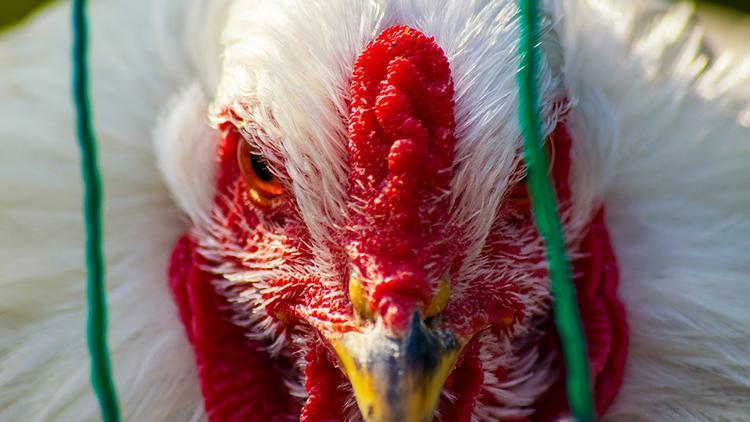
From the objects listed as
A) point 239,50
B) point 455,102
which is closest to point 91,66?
point 239,50

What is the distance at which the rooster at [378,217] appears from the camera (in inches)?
63.9

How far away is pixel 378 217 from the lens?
5.25ft

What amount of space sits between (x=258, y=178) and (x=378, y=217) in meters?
0.34

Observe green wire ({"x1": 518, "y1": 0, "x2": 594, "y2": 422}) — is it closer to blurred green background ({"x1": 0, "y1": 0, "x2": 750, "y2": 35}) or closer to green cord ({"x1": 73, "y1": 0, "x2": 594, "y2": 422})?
green cord ({"x1": 73, "y1": 0, "x2": 594, "y2": 422})

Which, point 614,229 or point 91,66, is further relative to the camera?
point 91,66

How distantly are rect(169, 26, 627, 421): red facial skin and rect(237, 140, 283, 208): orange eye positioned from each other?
0.03 metres

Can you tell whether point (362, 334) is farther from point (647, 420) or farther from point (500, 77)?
point (647, 420)

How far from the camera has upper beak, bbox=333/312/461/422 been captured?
1483 mm

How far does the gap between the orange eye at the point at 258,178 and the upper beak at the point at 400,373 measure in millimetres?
397

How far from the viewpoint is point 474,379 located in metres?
1.75

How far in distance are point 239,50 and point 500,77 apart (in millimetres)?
485

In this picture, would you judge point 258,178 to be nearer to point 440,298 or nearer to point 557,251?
point 440,298

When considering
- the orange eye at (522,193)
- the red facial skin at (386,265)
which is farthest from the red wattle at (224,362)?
the orange eye at (522,193)

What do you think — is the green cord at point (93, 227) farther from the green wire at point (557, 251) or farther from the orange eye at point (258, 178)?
the green wire at point (557, 251)
